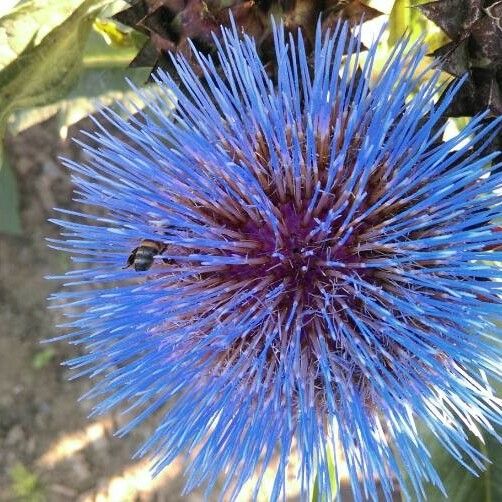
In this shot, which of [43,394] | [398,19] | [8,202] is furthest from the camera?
[43,394]

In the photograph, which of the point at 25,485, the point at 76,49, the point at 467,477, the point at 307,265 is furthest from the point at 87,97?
the point at 25,485

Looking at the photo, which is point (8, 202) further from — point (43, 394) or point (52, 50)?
point (52, 50)

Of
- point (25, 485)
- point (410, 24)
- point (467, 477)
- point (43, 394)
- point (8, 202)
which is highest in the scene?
point (410, 24)

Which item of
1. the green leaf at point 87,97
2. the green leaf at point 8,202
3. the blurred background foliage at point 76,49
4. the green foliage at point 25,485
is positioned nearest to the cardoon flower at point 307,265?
the blurred background foliage at point 76,49

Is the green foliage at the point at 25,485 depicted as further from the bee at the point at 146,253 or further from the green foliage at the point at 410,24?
the green foliage at the point at 410,24

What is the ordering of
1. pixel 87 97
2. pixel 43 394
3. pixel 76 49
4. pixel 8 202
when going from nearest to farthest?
pixel 76 49 < pixel 87 97 < pixel 8 202 < pixel 43 394

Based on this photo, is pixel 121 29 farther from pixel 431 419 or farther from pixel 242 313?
pixel 431 419

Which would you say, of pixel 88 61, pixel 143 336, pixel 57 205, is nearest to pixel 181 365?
pixel 143 336
